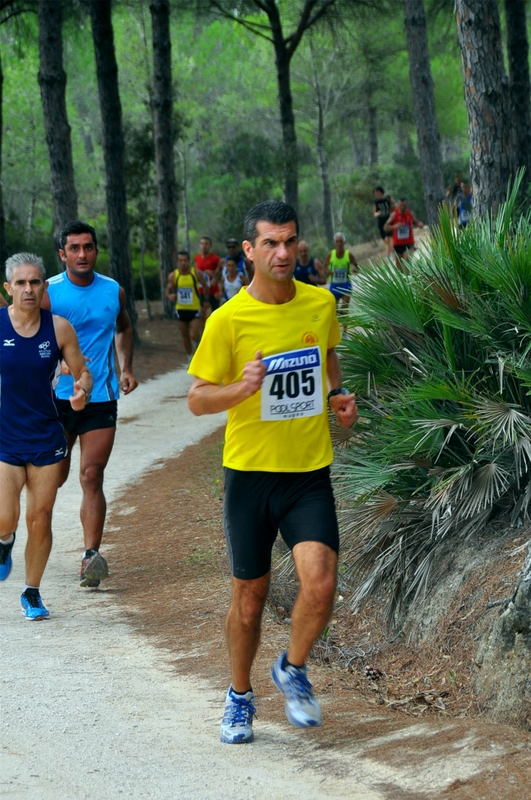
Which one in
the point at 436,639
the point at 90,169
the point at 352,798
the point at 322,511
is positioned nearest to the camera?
the point at 352,798

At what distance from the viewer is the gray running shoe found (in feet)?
23.2

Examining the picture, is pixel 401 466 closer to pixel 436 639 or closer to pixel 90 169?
pixel 436 639

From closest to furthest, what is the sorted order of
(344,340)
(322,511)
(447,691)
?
(322,511), (447,691), (344,340)

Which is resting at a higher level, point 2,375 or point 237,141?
point 237,141

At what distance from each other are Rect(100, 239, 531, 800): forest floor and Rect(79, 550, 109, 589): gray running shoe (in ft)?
0.62

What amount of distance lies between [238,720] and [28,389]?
2.60 meters

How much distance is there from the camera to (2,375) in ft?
20.3

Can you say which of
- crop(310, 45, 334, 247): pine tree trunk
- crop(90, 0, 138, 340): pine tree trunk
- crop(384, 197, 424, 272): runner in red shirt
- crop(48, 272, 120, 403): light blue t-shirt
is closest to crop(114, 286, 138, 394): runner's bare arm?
crop(48, 272, 120, 403): light blue t-shirt

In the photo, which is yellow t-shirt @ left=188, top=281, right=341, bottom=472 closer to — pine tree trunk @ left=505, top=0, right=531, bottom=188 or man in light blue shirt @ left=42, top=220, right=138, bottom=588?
man in light blue shirt @ left=42, top=220, right=138, bottom=588

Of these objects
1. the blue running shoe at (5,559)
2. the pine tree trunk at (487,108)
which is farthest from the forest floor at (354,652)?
the pine tree trunk at (487,108)

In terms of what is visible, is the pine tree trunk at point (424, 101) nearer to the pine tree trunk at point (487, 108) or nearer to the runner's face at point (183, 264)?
the runner's face at point (183, 264)

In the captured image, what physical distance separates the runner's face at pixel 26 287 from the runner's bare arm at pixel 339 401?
220 cm

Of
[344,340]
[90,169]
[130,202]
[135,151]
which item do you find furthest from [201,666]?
[90,169]

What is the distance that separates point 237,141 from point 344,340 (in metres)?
33.6
